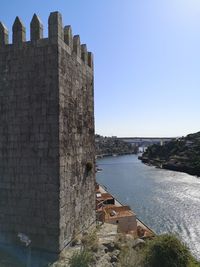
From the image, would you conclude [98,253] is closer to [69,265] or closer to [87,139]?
[69,265]

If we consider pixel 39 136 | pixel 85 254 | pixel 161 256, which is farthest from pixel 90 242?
pixel 39 136

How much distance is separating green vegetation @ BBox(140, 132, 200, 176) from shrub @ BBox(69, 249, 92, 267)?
73.8 meters

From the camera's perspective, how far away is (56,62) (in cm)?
926

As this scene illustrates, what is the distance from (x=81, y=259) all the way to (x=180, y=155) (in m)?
97.5

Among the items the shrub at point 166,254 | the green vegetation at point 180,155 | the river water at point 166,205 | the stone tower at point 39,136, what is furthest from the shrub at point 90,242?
the green vegetation at point 180,155

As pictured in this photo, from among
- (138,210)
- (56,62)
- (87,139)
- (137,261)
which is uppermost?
(56,62)

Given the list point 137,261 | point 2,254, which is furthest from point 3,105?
point 137,261

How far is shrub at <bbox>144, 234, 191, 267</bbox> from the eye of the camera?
895 centimetres

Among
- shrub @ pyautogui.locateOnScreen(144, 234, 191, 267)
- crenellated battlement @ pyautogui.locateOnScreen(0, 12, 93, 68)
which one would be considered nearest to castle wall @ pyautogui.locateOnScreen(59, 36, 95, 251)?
crenellated battlement @ pyautogui.locateOnScreen(0, 12, 93, 68)

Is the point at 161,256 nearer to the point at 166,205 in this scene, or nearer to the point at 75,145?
the point at 75,145

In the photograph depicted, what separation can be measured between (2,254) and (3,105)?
457 centimetres

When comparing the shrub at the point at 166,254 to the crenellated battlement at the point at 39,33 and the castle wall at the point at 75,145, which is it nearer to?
the castle wall at the point at 75,145

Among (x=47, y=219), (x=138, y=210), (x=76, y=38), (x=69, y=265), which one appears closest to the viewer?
(x=69, y=265)

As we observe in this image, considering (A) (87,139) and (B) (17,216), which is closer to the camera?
(B) (17,216)
